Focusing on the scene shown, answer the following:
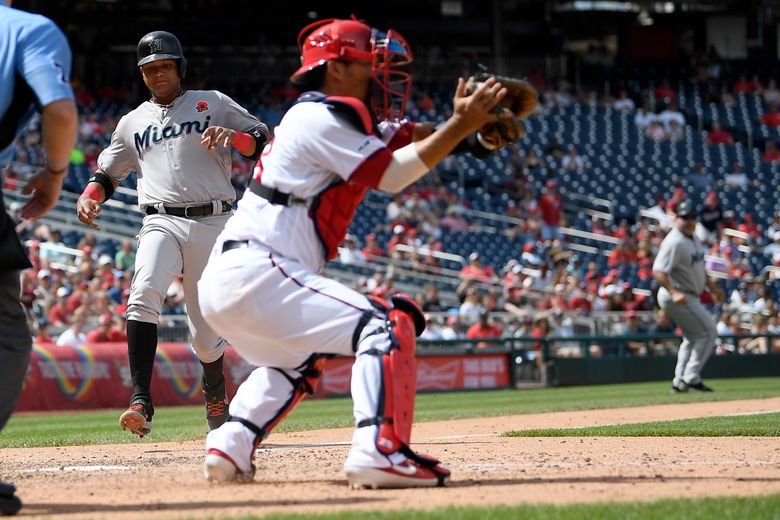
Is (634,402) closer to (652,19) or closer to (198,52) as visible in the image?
(198,52)

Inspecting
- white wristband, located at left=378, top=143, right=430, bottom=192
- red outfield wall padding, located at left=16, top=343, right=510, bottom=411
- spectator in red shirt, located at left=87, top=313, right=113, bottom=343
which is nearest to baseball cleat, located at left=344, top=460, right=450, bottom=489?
white wristband, located at left=378, top=143, right=430, bottom=192

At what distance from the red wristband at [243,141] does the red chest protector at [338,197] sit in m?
1.62

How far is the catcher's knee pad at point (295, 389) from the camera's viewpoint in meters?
5.33

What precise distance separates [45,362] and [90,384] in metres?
0.80

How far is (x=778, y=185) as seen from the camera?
99.8 feet

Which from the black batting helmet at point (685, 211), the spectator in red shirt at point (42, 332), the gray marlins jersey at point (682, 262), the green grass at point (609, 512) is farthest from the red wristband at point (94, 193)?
the spectator in red shirt at point (42, 332)

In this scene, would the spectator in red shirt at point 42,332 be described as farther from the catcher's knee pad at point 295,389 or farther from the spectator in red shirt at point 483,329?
the catcher's knee pad at point 295,389

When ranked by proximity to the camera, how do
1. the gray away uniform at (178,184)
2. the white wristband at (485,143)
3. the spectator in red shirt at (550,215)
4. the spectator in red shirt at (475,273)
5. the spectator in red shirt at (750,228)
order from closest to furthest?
the white wristband at (485,143) < the gray away uniform at (178,184) < the spectator in red shirt at (475,273) < the spectator in red shirt at (550,215) < the spectator in red shirt at (750,228)

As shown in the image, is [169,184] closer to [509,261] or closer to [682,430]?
[682,430]

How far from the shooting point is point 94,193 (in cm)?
730

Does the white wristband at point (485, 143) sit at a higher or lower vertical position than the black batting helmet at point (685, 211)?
higher

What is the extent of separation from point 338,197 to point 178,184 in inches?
94.8

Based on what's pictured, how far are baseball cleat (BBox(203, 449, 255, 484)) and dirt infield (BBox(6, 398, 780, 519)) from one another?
50 mm

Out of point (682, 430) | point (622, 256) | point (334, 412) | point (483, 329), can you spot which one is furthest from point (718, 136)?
point (682, 430)
